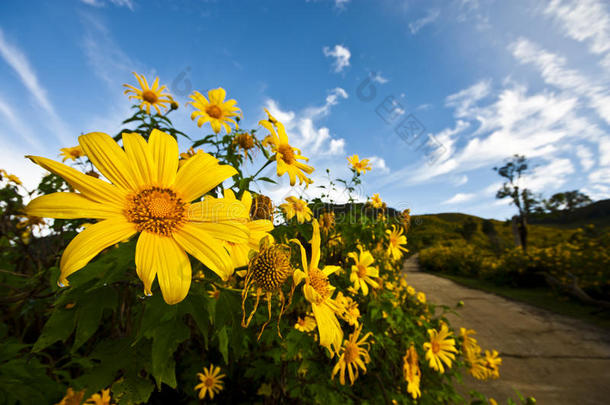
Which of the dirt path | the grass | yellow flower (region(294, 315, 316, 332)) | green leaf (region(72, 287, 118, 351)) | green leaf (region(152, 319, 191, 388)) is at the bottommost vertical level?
the dirt path

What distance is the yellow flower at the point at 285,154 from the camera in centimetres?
122

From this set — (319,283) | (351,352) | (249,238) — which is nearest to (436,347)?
(351,352)

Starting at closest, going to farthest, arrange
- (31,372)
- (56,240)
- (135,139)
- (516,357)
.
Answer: (135,139) < (31,372) < (56,240) < (516,357)

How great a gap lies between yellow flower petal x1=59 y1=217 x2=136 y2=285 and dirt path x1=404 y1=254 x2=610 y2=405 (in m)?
3.01

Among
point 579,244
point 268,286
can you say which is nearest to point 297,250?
point 268,286

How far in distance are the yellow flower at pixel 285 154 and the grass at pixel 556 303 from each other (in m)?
7.26

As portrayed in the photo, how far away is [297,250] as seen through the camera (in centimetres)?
116

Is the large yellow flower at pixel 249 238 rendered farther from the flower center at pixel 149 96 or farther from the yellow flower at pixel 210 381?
the flower center at pixel 149 96

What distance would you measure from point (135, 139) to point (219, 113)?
107 cm

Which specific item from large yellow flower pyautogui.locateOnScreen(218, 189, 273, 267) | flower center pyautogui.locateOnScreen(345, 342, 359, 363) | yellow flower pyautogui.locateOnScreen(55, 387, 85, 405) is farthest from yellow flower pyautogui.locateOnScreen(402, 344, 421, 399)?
yellow flower pyautogui.locateOnScreen(55, 387, 85, 405)

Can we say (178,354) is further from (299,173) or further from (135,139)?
(135,139)

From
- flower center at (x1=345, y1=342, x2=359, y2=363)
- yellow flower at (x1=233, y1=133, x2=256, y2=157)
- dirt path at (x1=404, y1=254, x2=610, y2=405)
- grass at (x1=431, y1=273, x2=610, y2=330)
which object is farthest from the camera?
grass at (x1=431, y1=273, x2=610, y2=330)

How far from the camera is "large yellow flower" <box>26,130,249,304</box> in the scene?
574mm

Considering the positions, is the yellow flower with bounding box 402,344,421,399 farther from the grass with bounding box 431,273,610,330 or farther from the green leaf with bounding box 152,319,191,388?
the grass with bounding box 431,273,610,330
